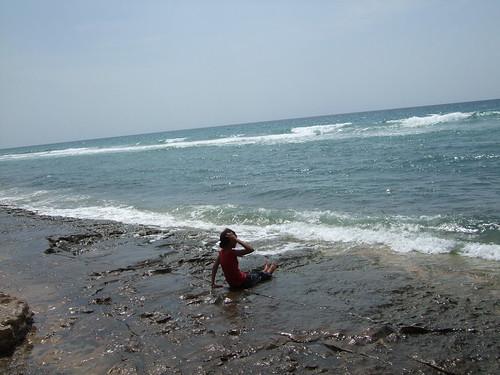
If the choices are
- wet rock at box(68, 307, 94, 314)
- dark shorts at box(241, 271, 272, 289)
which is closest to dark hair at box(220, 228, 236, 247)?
dark shorts at box(241, 271, 272, 289)

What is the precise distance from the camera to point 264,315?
17.3 feet

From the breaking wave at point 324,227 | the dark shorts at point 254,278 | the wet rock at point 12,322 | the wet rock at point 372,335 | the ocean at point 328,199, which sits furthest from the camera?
the ocean at point 328,199

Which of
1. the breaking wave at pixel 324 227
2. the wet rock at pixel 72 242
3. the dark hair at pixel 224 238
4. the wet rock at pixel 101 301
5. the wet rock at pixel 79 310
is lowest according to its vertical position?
the breaking wave at pixel 324 227

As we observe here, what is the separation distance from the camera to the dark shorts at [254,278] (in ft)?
20.8

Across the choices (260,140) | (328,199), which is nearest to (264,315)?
(328,199)

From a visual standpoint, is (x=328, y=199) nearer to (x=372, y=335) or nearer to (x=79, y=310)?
(x=372, y=335)

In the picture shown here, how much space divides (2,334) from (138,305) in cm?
178

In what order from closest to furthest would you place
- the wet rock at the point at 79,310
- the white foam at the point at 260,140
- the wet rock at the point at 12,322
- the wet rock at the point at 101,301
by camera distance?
the wet rock at the point at 12,322
the wet rock at the point at 79,310
the wet rock at the point at 101,301
the white foam at the point at 260,140

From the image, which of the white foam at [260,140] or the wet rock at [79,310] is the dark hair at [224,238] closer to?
the wet rock at [79,310]

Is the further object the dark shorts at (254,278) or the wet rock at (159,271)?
the wet rock at (159,271)

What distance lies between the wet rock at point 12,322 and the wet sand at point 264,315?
0.34ft

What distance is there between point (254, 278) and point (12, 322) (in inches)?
130

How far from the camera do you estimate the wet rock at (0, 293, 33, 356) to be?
4578mm

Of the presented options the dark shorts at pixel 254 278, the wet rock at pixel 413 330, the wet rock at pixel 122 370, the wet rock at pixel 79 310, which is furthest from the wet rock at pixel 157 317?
the wet rock at pixel 413 330
